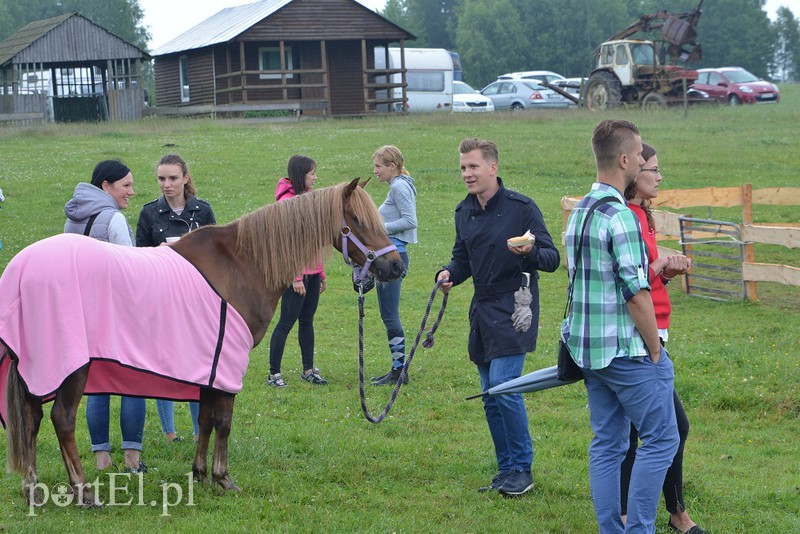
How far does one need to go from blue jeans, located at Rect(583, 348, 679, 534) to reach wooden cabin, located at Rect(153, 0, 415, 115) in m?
29.2

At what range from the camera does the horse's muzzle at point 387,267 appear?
5676 mm

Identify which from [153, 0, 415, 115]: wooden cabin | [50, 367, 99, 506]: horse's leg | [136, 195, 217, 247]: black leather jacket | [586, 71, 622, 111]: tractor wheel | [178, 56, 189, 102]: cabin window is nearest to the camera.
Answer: [50, 367, 99, 506]: horse's leg

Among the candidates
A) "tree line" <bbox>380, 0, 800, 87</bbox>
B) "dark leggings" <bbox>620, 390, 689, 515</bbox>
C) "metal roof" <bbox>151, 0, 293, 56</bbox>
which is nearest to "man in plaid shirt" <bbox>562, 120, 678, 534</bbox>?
"dark leggings" <bbox>620, 390, 689, 515</bbox>

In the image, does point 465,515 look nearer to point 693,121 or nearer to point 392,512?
point 392,512

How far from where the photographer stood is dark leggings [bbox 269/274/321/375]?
7570 mm

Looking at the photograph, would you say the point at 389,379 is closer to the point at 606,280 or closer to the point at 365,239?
the point at 365,239

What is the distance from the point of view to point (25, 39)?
37594 millimetres

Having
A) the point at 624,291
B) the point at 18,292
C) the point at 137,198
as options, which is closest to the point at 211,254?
the point at 18,292

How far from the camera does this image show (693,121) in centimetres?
2756

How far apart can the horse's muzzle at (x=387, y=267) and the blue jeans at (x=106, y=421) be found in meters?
1.70

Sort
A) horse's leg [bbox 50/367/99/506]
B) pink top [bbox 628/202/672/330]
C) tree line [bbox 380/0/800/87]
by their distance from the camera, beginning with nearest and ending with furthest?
1. pink top [bbox 628/202/672/330]
2. horse's leg [bbox 50/367/99/506]
3. tree line [bbox 380/0/800/87]

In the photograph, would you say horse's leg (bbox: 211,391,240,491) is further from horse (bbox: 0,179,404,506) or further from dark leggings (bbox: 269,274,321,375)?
dark leggings (bbox: 269,274,321,375)

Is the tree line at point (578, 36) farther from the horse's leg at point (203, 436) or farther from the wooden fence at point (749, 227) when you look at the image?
the horse's leg at point (203, 436)

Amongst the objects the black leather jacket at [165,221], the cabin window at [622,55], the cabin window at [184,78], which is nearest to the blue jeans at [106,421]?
the black leather jacket at [165,221]
